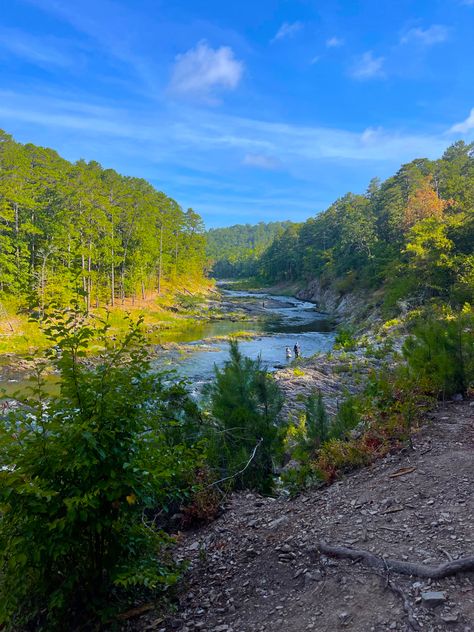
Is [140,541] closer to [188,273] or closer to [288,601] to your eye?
[288,601]

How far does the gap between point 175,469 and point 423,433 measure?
450 cm

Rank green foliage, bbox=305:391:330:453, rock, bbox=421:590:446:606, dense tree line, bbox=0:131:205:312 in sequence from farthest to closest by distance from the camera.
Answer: dense tree line, bbox=0:131:205:312
green foliage, bbox=305:391:330:453
rock, bbox=421:590:446:606

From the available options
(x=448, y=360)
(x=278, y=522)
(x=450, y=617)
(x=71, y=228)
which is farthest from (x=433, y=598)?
(x=71, y=228)

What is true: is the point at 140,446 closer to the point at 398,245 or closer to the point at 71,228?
the point at 71,228

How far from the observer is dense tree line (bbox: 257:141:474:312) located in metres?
27.5

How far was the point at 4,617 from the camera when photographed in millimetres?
2855

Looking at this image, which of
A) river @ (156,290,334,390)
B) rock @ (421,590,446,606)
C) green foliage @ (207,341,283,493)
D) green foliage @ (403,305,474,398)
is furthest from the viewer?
river @ (156,290,334,390)

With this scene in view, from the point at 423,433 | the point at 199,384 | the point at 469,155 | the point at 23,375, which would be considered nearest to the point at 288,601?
the point at 423,433

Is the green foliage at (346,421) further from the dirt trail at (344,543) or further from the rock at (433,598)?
the rock at (433,598)

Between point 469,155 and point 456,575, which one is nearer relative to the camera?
point 456,575

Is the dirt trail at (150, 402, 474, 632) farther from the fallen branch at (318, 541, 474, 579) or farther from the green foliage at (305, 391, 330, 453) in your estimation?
the green foliage at (305, 391, 330, 453)

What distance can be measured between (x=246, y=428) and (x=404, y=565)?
12.2ft

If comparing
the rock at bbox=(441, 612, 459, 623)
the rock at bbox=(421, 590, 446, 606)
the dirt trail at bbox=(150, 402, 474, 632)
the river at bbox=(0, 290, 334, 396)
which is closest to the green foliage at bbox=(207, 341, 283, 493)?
the dirt trail at bbox=(150, 402, 474, 632)

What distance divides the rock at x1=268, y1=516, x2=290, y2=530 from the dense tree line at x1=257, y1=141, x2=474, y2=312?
2102cm
